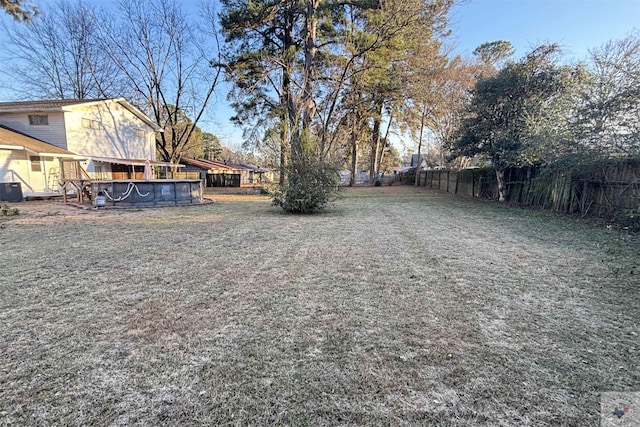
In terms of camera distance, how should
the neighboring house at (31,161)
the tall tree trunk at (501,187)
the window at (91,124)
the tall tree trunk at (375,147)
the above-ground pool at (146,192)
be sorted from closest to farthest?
the above-ground pool at (146,192), the tall tree trunk at (501,187), the neighboring house at (31,161), the window at (91,124), the tall tree trunk at (375,147)

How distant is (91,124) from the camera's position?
16.2 metres

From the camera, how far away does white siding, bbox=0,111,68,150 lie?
14.8 meters

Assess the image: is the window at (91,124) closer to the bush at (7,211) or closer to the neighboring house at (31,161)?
the neighboring house at (31,161)

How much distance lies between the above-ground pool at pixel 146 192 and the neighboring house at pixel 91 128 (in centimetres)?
626

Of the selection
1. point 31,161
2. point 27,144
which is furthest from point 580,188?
point 31,161

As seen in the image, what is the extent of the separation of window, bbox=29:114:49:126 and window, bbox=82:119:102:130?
1460 millimetres

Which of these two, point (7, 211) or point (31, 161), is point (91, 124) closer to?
point (31, 161)

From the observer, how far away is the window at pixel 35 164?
44.4ft

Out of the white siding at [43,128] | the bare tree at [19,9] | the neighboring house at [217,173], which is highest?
the bare tree at [19,9]

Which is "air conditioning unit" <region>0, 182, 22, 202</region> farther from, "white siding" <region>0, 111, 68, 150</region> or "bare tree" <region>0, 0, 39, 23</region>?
"bare tree" <region>0, 0, 39, 23</region>

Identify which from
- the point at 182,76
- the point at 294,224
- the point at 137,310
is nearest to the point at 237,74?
the point at 182,76

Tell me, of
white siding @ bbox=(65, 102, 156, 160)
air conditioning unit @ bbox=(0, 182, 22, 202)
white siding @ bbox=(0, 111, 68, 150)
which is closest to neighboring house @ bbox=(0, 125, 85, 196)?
white siding @ bbox=(0, 111, 68, 150)

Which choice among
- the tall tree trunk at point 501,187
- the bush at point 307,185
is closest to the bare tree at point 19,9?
the bush at point 307,185

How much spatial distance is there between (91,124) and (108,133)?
1108 mm
